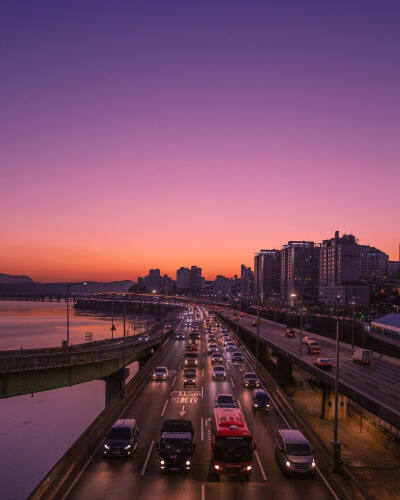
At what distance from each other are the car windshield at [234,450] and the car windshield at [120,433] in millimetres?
6136

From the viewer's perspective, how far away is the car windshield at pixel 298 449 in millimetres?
23375

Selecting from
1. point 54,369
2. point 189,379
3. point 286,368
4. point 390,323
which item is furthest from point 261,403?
point 390,323

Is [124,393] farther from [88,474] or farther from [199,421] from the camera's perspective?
→ [88,474]

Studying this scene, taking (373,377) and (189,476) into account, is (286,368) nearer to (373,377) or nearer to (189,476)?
(373,377)

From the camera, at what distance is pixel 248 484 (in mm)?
21984

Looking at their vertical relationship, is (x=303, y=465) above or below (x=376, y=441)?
above

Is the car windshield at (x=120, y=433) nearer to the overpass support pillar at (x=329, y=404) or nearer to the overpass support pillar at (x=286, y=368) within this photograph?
the overpass support pillar at (x=329, y=404)

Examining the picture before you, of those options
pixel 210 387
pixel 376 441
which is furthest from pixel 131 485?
pixel 376 441

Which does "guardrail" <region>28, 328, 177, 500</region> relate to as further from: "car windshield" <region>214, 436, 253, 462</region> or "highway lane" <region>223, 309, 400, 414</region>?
"highway lane" <region>223, 309, 400, 414</region>

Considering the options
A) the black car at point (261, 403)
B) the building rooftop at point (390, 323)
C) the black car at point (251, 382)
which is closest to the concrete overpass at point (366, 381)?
the black car at point (251, 382)

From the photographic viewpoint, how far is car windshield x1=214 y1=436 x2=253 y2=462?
22312mm

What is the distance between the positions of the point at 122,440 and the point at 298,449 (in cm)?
989

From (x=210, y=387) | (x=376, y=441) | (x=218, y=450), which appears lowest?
(x=376, y=441)

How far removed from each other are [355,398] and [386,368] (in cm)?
2010
